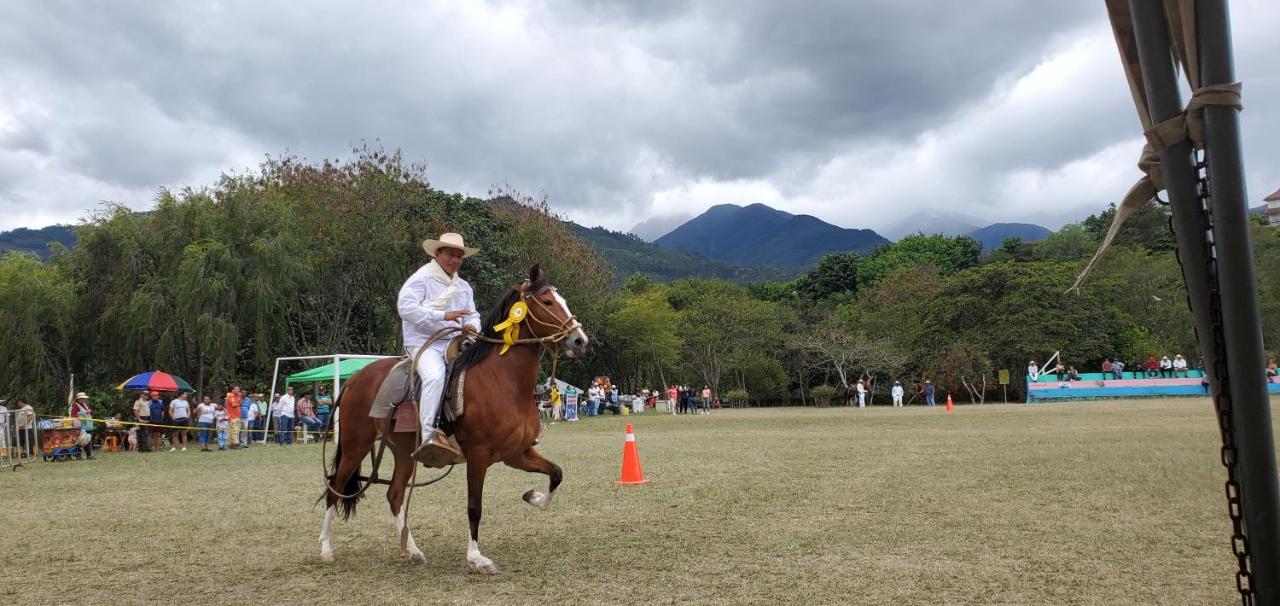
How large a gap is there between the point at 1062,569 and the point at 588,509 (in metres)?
5.00

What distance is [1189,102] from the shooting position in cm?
277

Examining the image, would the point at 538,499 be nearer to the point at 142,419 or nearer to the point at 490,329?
the point at 490,329

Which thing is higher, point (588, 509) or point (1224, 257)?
point (1224, 257)

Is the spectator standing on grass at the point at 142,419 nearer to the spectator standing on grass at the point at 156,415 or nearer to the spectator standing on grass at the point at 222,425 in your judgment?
the spectator standing on grass at the point at 156,415

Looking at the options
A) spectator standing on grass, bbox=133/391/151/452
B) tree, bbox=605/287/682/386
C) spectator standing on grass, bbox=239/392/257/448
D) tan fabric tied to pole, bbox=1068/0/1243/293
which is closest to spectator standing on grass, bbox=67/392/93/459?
spectator standing on grass, bbox=133/391/151/452

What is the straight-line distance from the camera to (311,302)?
35.2 meters

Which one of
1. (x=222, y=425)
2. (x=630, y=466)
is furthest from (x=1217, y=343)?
(x=222, y=425)

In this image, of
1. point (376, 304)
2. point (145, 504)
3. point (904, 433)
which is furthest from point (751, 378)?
point (145, 504)

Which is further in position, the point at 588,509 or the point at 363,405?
the point at 588,509

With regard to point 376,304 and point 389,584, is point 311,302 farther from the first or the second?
point 389,584

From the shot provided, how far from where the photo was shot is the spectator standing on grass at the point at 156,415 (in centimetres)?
2331

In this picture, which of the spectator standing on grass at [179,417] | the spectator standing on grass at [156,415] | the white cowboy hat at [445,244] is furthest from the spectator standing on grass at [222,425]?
the white cowboy hat at [445,244]

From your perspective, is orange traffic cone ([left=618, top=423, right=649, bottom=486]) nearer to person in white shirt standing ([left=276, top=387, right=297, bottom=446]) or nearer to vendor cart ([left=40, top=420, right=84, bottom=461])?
vendor cart ([left=40, top=420, right=84, bottom=461])

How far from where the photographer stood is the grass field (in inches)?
215
